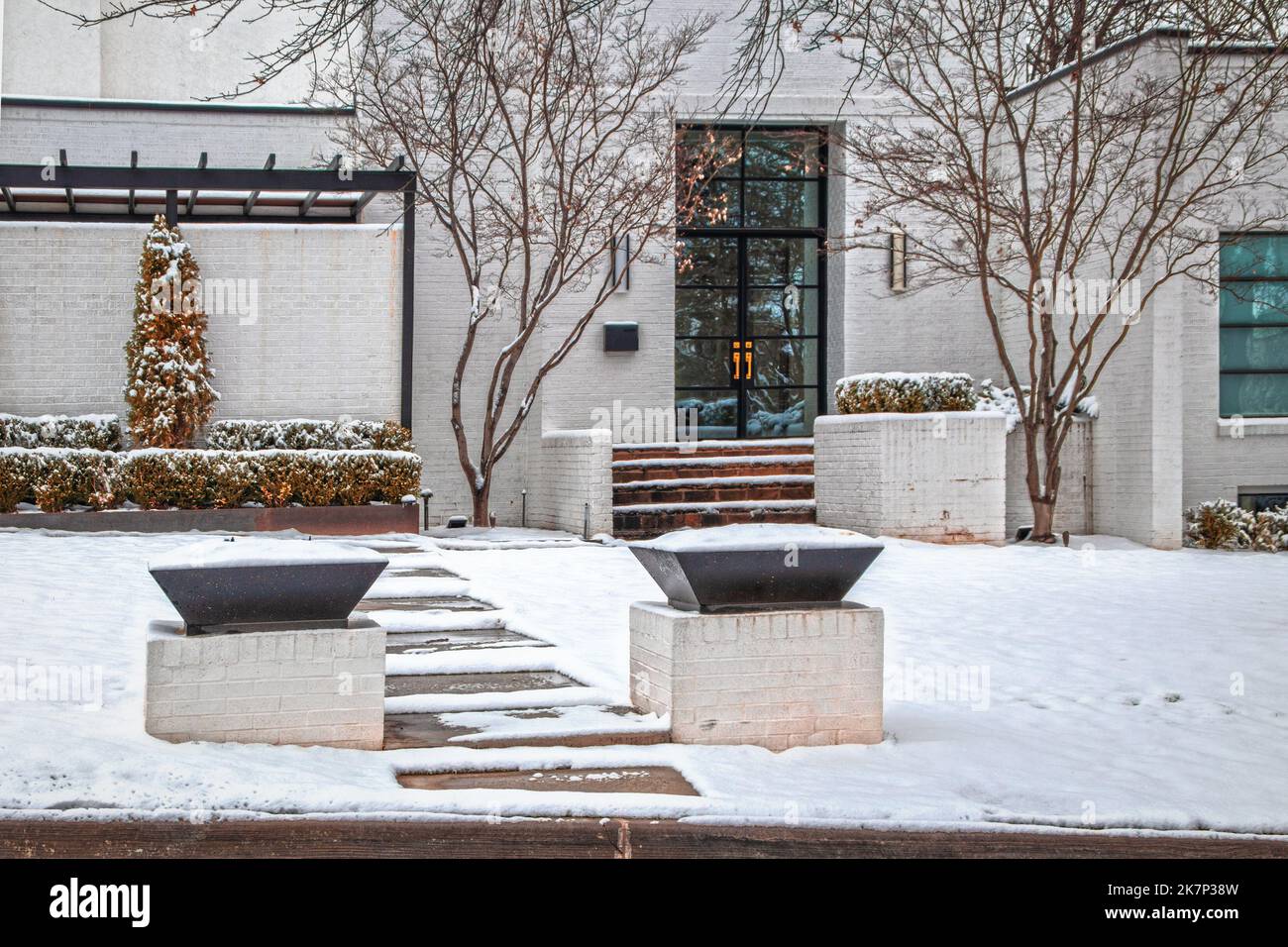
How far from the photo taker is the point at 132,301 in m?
13.2

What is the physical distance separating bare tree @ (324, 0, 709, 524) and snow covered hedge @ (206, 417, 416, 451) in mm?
875

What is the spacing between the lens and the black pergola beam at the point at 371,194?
13.3 metres

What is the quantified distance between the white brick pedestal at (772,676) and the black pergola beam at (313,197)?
9.34m

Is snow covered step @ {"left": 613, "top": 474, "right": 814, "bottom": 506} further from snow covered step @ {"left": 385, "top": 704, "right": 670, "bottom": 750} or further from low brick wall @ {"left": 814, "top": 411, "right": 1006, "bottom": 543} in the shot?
snow covered step @ {"left": 385, "top": 704, "right": 670, "bottom": 750}

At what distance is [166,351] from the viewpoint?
41.3 ft

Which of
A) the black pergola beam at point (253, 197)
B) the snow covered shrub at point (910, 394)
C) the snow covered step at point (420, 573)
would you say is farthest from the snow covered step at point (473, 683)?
the black pergola beam at point (253, 197)

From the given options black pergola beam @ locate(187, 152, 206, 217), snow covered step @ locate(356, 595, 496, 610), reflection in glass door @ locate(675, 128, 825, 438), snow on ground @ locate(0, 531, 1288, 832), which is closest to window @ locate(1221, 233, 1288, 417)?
snow on ground @ locate(0, 531, 1288, 832)

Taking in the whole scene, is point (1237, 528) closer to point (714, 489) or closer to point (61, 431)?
point (714, 489)

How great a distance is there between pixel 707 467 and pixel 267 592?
9.18m

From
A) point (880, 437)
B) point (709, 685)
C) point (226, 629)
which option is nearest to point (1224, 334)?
point (880, 437)

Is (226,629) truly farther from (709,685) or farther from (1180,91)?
(1180,91)

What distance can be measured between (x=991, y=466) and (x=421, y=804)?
9.13 m

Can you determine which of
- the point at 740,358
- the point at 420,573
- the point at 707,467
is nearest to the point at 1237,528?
the point at 707,467

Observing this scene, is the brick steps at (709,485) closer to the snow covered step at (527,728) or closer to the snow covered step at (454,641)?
the snow covered step at (454,641)
